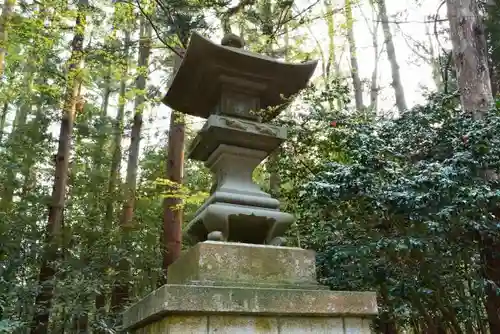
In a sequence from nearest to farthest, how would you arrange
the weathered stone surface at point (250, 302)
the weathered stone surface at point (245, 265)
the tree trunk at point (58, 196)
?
1. the weathered stone surface at point (250, 302)
2. the weathered stone surface at point (245, 265)
3. the tree trunk at point (58, 196)

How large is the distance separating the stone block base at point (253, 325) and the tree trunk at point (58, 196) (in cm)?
514

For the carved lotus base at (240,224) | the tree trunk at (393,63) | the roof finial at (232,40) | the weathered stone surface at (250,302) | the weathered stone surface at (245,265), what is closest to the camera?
the weathered stone surface at (250,302)

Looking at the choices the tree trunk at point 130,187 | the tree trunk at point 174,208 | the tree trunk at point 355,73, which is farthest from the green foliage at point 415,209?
the tree trunk at point 355,73

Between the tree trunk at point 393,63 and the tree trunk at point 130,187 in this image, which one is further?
the tree trunk at point 393,63

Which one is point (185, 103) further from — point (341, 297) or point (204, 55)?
point (341, 297)

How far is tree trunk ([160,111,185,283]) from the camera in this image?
7.73 m

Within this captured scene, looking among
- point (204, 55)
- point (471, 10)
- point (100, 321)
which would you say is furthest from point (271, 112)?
point (100, 321)

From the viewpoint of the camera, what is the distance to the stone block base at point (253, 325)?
2404 millimetres

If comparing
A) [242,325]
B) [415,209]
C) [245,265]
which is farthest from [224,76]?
[415,209]

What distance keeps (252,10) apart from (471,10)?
3330 mm

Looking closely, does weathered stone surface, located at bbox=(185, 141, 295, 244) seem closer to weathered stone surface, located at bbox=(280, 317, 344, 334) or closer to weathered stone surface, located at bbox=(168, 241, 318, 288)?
weathered stone surface, located at bbox=(168, 241, 318, 288)

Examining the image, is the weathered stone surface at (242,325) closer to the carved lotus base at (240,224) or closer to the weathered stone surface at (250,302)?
the weathered stone surface at (250,302)

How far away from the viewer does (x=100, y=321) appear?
702 cm

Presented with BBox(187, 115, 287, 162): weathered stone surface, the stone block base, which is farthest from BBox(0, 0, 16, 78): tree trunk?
the stone block base
